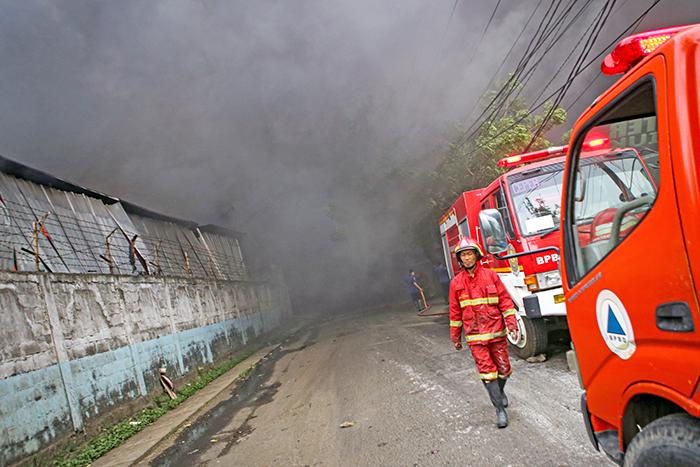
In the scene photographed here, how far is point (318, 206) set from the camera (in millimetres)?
25641

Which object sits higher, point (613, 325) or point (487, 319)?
point (613, 325)

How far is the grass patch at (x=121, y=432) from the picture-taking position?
210 inches

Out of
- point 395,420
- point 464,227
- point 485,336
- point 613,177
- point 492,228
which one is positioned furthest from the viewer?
point 464,227

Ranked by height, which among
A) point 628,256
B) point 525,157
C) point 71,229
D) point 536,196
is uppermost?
point 71,229

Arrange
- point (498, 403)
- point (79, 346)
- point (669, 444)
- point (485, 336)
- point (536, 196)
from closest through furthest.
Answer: point (669, 444) → point (498, 403) → point (485, 336) → point (536, 196) → point (79, 346)

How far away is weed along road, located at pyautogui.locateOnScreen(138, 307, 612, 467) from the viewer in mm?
3361

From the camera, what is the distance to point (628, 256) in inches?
63.4

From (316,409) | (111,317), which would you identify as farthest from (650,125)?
(111,317)

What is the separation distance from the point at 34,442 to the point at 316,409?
10.7ft

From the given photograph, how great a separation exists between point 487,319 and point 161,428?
5.25 metres

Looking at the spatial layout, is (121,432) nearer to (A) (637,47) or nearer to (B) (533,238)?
(B) (533,238)

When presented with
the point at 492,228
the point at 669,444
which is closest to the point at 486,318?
the point at 492,228

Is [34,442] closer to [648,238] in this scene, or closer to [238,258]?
[648,238]

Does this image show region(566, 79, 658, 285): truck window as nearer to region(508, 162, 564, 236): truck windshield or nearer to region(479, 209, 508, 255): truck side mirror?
region(479, 209, 508, 255): truck side mirror
